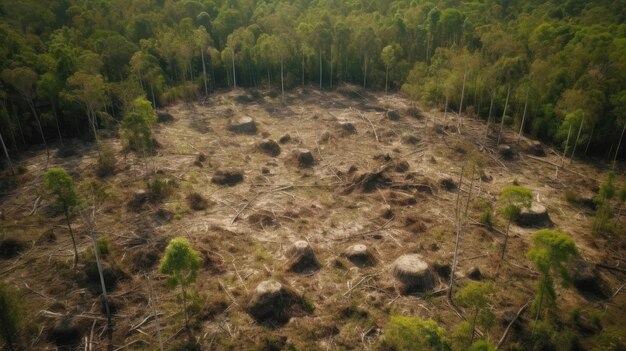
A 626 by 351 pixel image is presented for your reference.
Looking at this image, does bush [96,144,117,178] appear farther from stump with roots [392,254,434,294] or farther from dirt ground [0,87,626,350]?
stump with roots [392,254,434,294]

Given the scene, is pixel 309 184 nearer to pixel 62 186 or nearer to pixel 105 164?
pixel 105 164

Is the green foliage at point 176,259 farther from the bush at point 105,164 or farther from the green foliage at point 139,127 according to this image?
the bush at point 105,164

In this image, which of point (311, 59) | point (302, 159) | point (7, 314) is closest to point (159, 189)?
point (302, 159)

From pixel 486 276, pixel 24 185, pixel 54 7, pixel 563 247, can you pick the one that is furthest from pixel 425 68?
pixel 54 7

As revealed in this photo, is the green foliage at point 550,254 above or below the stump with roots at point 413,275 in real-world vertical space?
above

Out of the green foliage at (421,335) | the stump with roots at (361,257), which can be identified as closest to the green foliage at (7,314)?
the green foliage at (421,335)

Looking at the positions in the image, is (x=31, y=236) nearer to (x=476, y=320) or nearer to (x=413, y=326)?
(x=413, y=326)
